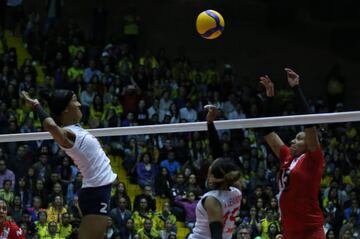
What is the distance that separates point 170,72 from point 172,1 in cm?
416

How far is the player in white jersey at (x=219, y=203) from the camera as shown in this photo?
7.73 metres

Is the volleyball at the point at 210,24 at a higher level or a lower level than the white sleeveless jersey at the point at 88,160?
higher

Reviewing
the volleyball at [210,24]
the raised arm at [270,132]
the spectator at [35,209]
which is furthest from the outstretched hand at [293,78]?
the spectator at [35,209]

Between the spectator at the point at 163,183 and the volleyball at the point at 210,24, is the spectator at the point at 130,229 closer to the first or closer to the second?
the spectator at the point at 163,183

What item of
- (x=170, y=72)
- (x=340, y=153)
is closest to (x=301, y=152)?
(x=340, y=153)

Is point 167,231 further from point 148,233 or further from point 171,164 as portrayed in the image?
point 171,164

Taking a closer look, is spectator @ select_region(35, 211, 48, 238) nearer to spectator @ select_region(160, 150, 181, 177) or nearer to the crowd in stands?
the crowd in stands

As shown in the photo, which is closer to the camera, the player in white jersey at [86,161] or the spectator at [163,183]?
the player in white jersey at [86,161]

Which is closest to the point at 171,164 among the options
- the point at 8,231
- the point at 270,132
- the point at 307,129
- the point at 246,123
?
the point at 8,231

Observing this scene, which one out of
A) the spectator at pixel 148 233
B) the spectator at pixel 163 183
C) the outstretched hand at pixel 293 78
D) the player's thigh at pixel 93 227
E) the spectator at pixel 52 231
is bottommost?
the spectator at pixel 148 233

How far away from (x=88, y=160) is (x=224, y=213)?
139 centimetres

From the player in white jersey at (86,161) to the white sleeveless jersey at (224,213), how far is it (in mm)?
957

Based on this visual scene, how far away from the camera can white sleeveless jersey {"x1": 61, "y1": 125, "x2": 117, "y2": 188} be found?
836 centimetres

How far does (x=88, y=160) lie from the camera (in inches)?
330
